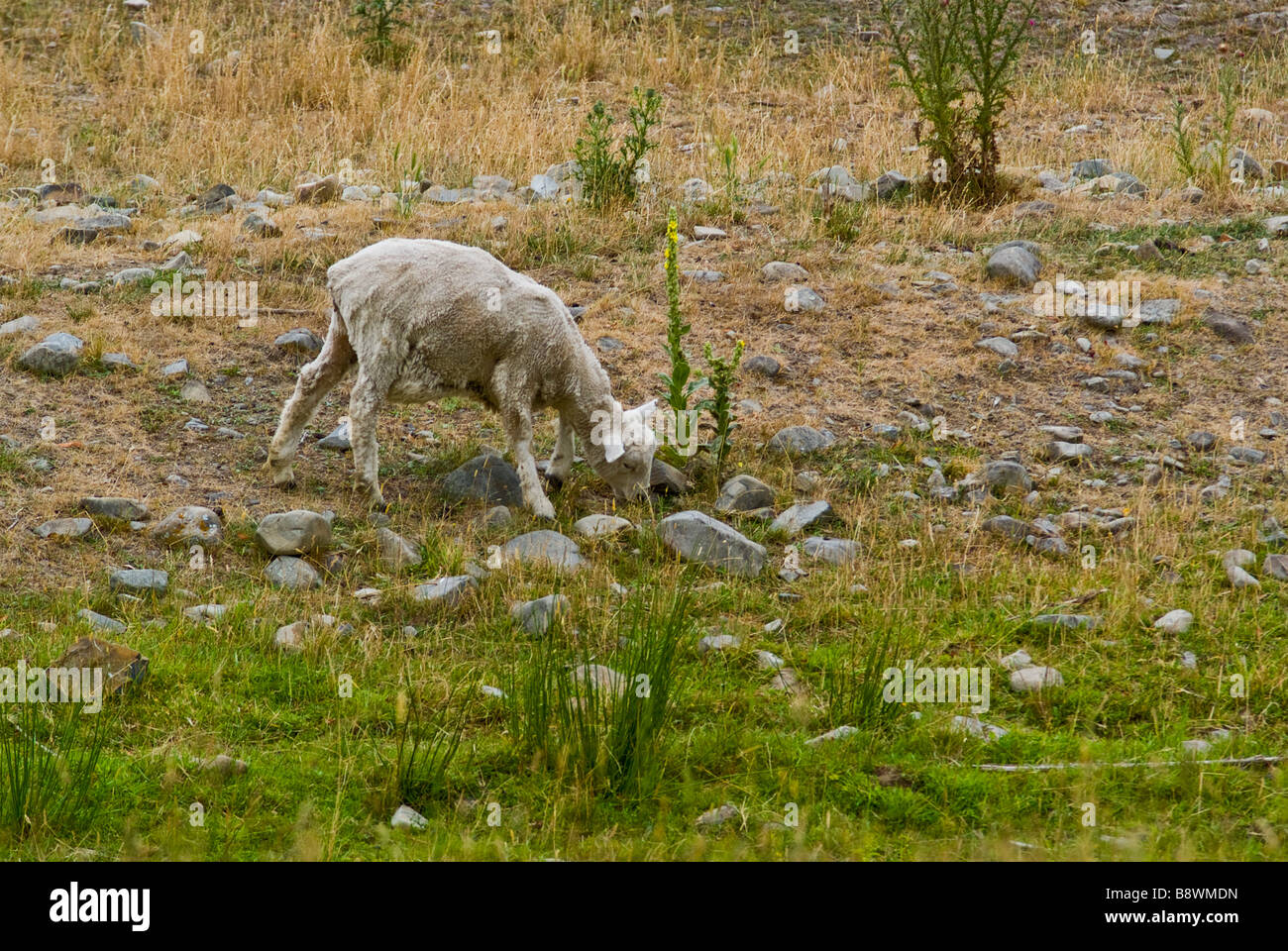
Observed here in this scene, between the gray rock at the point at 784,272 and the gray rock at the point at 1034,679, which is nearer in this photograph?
the gray rock at the point at 1034,679

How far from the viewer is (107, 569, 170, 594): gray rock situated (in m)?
7.48

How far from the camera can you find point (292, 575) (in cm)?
776

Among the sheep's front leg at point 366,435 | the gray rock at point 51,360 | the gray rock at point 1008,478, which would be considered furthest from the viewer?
the gray rock at point 51,360

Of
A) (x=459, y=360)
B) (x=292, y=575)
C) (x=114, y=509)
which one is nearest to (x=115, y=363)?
(x=114, y=509)

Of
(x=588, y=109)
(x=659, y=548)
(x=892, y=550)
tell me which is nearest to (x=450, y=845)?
(x=659, y=548)

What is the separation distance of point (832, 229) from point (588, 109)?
4498 millimetres

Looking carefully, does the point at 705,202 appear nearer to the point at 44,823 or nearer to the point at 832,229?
the point at 832,229

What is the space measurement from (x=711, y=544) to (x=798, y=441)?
5.94 feet

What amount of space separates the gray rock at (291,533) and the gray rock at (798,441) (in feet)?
10.5

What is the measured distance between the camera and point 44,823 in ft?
17.1

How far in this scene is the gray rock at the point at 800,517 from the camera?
8633 millimetres

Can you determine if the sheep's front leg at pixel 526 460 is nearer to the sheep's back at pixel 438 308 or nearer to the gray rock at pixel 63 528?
the sheep's back at pixel 438 308

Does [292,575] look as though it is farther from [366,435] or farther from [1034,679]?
[1034,679]

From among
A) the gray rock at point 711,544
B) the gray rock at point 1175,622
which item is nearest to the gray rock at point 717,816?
the gray rock at point 711,544
